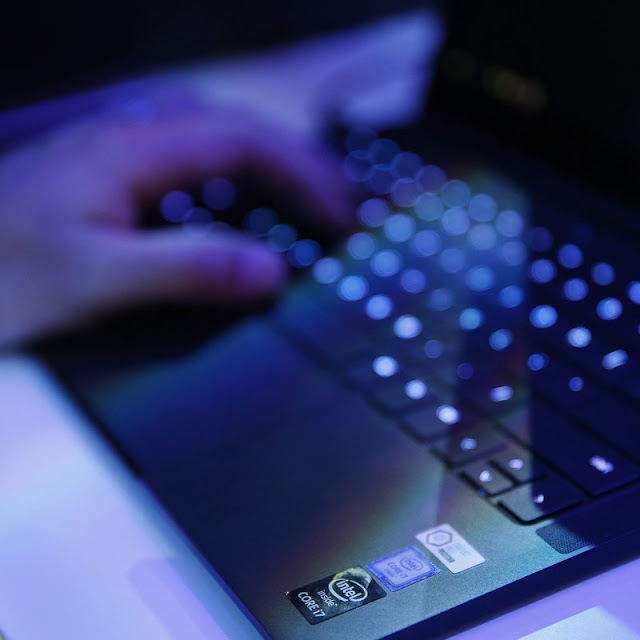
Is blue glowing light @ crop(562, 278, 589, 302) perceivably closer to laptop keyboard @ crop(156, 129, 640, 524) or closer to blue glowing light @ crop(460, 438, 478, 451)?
laptop keyboard @ crop(156, 129, 640, 524)

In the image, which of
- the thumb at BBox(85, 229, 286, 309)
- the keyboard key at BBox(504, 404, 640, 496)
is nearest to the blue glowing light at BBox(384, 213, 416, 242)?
the thumb at BBox(85, 229, 286, 309)

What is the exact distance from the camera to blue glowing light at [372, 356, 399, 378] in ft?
1.57

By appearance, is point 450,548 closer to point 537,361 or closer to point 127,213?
point 537,361

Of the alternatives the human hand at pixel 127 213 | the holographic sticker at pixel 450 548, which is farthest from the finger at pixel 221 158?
the holographic sticker at pixel 450 548

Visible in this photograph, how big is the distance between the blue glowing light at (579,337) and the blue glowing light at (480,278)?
0.07m

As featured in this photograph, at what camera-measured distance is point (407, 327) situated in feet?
1.71

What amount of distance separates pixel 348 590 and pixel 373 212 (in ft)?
1.18

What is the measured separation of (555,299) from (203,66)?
55 cm

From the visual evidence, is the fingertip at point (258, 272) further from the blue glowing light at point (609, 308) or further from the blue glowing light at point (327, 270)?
the blue glowing light at point (609, 308)

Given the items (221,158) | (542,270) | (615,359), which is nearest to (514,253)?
(542,270)

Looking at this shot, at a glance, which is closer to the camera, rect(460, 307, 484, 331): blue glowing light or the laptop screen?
rect(460, 307, 484, 331): blue glowing light

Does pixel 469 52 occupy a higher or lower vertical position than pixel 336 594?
higher

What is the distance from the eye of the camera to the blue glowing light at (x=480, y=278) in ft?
1.82

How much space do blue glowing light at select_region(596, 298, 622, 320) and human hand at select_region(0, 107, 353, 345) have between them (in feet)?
0.65
